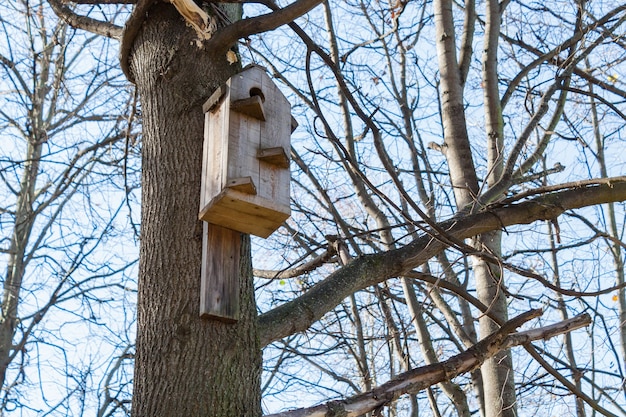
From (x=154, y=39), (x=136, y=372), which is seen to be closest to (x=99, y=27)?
(x=154, y=39)

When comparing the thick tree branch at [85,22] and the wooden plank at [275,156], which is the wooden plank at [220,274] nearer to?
the wooden plank at [275,156]

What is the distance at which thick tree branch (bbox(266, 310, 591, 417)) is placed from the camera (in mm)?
2459

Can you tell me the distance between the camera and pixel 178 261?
7.79ft

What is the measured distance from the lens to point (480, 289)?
4.13 m

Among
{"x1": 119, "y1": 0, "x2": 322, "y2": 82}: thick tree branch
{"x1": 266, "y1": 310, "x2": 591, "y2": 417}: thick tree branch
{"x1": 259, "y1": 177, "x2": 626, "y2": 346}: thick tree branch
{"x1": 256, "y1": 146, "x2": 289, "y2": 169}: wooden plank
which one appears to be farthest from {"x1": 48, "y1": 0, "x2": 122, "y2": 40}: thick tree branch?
{"x1": 266, "y1": 310, "x2": 591, "y2": 417}: thick tree branch

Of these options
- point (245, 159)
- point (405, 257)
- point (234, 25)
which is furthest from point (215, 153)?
point (405, 257)

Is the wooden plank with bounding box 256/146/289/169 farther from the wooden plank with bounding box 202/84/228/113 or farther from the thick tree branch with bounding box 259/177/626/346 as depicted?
the thick tree branch with bounding box 259/177/626/346

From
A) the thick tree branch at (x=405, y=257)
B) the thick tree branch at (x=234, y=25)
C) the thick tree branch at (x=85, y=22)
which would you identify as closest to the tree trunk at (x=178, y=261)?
the thick tree branch at (x=234, y=25)

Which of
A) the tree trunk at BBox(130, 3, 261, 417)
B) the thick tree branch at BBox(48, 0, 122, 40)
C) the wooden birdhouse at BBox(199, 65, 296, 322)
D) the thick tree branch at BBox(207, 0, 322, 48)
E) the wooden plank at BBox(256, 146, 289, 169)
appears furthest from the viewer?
the thick tree branch at BBox(48, 0, 122, 40)

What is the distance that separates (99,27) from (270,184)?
1.18 meters

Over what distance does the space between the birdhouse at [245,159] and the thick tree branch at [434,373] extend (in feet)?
1.97

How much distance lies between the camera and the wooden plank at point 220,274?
2.28m

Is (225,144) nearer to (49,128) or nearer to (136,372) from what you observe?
(136,372)

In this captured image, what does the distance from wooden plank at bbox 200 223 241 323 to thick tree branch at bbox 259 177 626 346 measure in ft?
0.65
